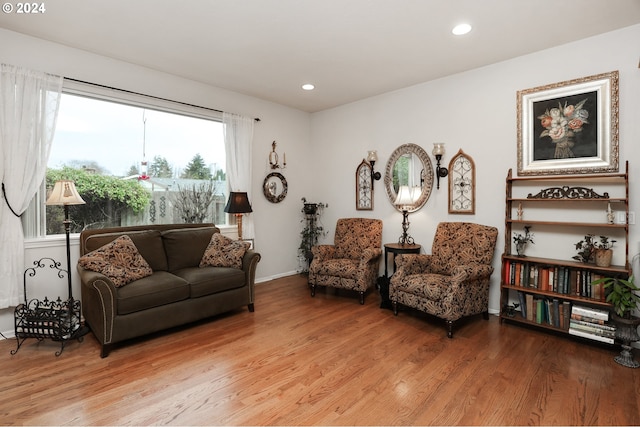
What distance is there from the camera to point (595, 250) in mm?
2883

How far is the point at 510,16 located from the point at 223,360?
3.71 m

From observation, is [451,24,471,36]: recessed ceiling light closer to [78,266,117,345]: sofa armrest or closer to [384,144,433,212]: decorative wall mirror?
[384,144,433,212]: decorative wall mirror

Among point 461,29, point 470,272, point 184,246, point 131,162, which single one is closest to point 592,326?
point 470,272

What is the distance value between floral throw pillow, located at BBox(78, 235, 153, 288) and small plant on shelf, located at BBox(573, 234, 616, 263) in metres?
4.17

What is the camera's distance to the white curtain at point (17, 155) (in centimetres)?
293

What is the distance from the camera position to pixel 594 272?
9.53 feet

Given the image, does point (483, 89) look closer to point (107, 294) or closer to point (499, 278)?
point (499, 278)

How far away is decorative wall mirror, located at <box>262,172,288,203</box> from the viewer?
16.8 feet

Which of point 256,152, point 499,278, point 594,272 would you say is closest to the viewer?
point 594,272

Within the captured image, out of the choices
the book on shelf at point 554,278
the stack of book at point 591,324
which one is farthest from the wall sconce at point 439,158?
the stack of book at point 591,324

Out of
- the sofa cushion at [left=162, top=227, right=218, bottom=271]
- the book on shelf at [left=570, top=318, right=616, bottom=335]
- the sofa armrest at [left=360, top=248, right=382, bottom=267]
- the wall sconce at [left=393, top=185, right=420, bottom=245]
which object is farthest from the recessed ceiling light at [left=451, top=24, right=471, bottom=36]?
the sofa cushion at [left=162, top=227, right=218, bottom=271]

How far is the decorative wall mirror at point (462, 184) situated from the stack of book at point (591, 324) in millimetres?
1418

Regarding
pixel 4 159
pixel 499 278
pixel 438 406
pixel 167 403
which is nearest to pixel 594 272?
pixel 499 278

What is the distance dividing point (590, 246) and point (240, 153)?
13.8 ft
